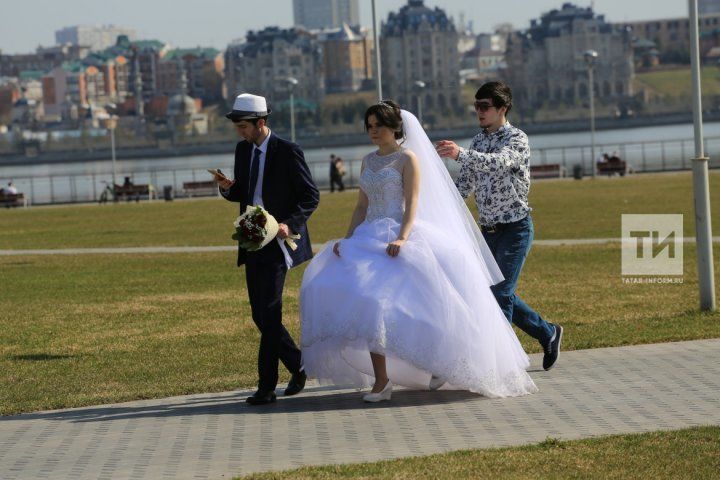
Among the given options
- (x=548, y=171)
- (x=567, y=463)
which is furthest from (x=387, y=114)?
(x=548, y=171)

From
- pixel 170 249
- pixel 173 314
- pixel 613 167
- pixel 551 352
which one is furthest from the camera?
pixel 613 167

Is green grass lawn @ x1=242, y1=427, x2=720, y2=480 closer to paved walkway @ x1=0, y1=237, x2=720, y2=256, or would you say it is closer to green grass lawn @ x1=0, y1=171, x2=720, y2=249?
paved walkway @ x1=0, y1=237, x2=720, y2=256

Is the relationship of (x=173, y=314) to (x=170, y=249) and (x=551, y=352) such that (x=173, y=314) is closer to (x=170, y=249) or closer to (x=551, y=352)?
(x=551, y=352)

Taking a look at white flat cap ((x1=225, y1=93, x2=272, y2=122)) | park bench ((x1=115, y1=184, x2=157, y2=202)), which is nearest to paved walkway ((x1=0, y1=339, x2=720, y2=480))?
white flat cap ((x1=225, y1=93, x2=272, y2=122))

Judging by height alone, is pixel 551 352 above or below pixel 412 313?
below

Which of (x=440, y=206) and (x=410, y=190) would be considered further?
(x=440, y=206)

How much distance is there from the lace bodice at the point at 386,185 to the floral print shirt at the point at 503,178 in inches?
19.2

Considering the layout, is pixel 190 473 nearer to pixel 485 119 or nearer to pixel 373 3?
pixel 485 119

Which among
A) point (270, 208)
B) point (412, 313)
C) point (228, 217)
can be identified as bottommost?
point (228, 217)

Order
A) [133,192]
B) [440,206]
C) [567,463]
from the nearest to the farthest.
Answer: [567,463], [440,206], [133,192]

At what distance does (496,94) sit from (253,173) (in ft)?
5.15

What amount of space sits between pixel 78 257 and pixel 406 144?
15.7 metres

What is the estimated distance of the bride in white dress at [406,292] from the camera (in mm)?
8406

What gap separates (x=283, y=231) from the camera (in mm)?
8758
